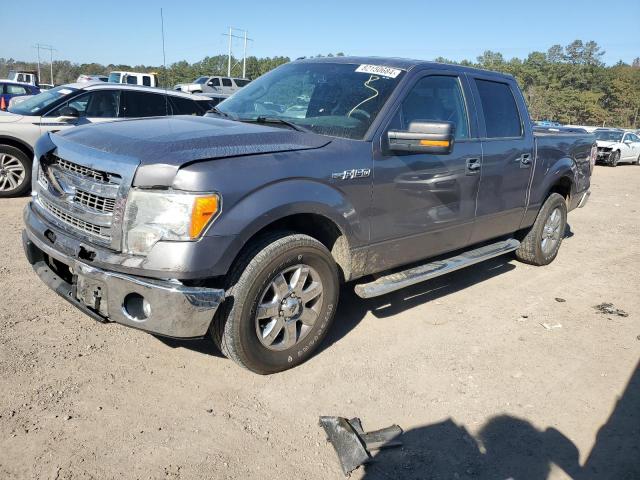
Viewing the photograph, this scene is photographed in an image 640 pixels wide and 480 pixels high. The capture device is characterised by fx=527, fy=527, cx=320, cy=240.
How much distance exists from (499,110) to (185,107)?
19.5 feet

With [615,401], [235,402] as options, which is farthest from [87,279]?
[615,401]

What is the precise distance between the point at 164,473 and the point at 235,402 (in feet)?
2.14

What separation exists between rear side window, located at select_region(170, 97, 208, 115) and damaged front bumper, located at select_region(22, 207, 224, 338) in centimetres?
663

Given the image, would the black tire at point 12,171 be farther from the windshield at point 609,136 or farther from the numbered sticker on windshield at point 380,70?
the windshield at point 609,136

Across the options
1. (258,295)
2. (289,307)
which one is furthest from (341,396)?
(258,295)

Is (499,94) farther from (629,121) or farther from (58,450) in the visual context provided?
(629,121)

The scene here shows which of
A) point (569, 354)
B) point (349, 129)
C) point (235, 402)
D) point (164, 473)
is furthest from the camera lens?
point (569, 354)

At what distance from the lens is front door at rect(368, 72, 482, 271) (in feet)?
12.0

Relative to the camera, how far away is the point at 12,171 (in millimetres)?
7684

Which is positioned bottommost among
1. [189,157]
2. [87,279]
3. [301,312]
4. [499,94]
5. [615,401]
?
[615,401]

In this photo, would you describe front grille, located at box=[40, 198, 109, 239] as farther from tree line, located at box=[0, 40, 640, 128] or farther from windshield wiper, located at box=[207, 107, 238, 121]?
tree line, located at box=[0, 40, 640, 128]

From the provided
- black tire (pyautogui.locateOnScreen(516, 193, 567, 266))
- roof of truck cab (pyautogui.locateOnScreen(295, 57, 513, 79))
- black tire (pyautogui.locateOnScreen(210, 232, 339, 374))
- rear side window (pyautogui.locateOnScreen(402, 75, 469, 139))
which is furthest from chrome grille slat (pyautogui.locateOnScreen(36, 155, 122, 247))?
black tire (pyautogui.locateOnScreen(516, 193, 567, 266))

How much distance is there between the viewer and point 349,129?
3.62 m

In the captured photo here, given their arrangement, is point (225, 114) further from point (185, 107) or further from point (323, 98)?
point (185, 107)
